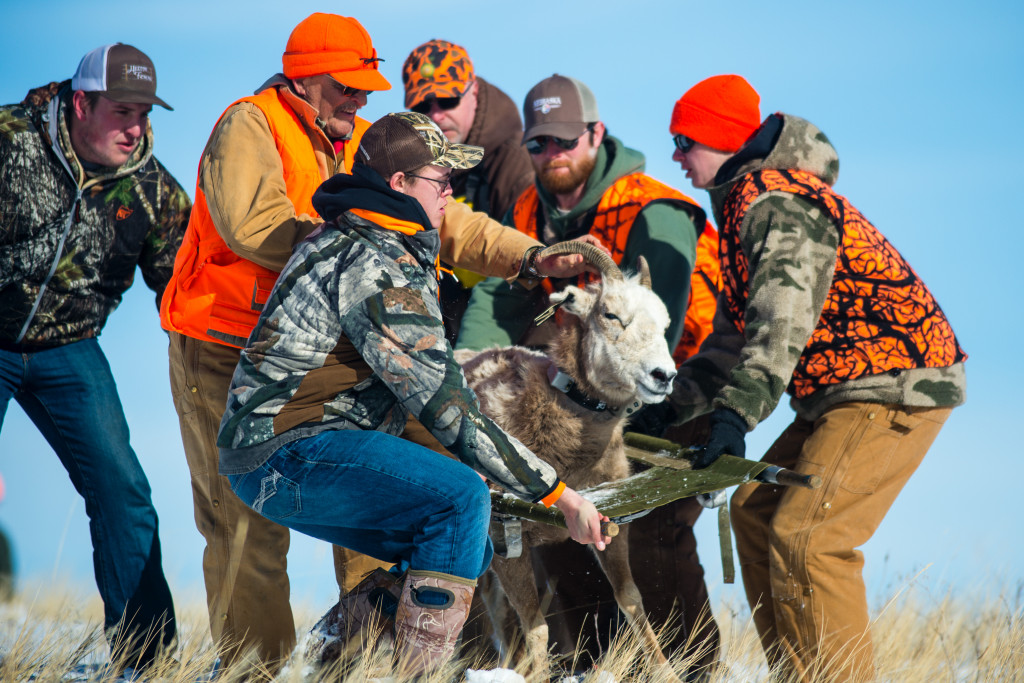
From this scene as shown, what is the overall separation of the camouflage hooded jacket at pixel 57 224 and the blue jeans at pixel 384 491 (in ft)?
6.20

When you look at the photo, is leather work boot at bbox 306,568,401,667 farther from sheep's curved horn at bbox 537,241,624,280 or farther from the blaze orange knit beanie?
the blaze orange knit beanie

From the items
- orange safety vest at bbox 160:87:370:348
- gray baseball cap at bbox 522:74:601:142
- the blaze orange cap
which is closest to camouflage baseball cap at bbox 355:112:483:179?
orange safety vest at bbox 160:87:370:348

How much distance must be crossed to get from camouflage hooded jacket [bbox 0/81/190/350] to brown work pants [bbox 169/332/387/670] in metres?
0.64

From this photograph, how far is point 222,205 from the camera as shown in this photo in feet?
13.3

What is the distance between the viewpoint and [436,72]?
21.5ft

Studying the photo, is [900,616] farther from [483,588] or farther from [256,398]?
[256,398]

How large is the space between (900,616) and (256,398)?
4.64m

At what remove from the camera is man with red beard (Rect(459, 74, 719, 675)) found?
17.0 feet

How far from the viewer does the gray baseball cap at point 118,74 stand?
446cm

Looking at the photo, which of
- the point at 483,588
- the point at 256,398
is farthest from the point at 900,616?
the point at 256,398

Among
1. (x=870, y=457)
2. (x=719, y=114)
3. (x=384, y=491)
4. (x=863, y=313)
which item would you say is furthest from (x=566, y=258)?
(x=384, y=491)

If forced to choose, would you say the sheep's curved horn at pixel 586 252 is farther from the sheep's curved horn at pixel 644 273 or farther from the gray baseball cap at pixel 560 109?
the gray baseball cap at pixel 560 109

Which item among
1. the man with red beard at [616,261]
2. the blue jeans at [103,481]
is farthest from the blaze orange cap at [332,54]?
the blue jeans at [103,481]

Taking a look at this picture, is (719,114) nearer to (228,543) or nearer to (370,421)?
(370,421)
